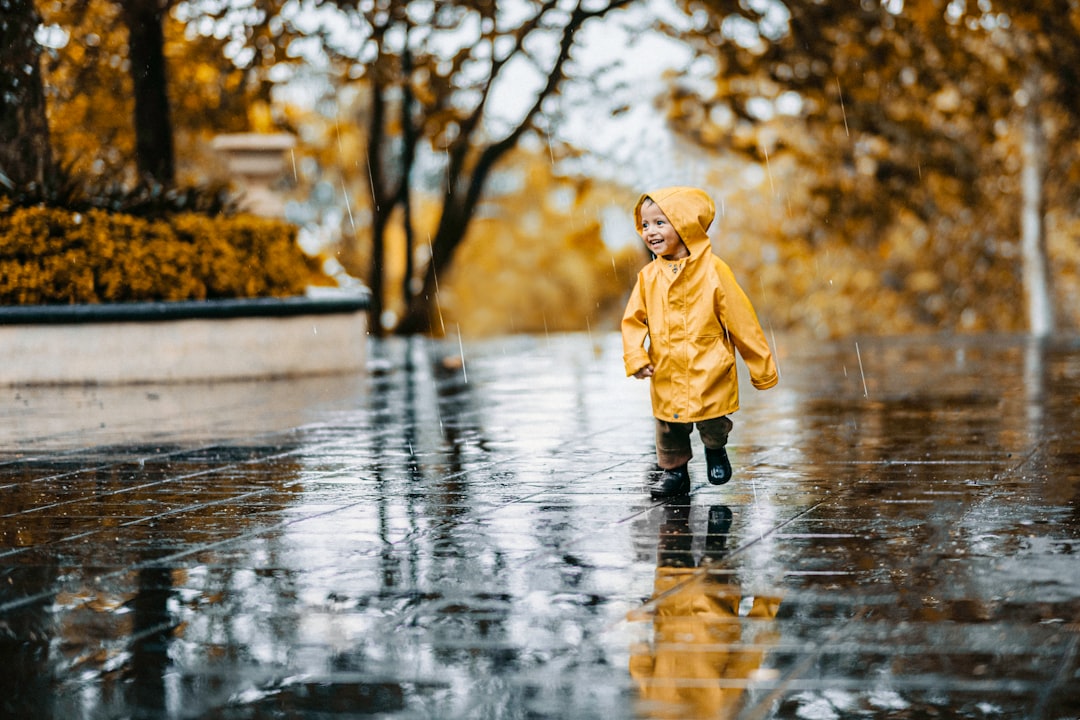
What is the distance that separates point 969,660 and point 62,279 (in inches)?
462

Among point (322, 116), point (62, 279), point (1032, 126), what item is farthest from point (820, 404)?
point (322, 116)

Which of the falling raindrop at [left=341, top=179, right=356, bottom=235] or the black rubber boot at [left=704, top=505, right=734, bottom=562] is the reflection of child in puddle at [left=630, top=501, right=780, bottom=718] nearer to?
the black rubber boot at [left=704, top=505, right=734, bottom=562]

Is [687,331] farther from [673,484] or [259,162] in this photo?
[259,162]

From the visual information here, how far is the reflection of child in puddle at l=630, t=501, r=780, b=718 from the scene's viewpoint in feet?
11.5

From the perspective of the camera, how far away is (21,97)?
15508mm

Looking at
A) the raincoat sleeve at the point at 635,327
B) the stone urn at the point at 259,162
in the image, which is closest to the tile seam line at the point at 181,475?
the raincoat sleeve at the point at 635,327

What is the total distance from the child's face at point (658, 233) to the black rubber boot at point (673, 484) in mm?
903

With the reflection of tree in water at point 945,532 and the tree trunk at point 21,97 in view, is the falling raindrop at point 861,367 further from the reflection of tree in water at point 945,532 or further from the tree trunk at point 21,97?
the tree trunk at point 21,97

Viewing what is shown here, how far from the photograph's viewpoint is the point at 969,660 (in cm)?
379

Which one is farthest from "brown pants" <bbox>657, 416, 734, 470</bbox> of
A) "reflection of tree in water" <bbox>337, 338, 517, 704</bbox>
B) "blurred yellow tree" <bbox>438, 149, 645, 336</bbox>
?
"blurred yellow tree" <bbox>438, 149, 645, 336</bbox>

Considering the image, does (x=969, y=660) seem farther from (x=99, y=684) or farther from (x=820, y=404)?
(x=820, y=404)

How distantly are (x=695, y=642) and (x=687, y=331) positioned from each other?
270 cm

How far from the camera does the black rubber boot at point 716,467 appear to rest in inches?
269

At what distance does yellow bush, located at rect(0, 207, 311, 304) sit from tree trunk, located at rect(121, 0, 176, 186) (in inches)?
72.8
